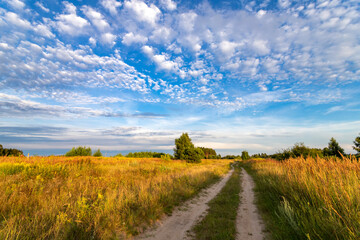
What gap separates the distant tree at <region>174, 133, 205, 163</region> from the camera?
117ft

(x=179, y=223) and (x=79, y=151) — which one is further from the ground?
(x=79, y=151)

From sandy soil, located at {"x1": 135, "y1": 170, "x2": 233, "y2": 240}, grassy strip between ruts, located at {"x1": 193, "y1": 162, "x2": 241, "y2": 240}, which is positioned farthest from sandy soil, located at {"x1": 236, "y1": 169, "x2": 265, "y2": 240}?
sandy soil, located at {"x1": 135, "y1": 170, "x2": 233, "y2": 240}

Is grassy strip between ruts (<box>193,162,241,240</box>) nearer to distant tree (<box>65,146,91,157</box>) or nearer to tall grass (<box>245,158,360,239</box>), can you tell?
tall grass (<box>245,158,360,239</box>)

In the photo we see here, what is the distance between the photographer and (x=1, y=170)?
816 centimetres

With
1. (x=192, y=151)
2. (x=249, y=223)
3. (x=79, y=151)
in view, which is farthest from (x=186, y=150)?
(x=249, y=223)

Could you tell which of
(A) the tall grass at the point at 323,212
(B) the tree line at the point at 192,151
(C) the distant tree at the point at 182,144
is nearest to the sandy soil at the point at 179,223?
(A) the tall grass at the point at 323,212

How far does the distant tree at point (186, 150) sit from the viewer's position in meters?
35.5

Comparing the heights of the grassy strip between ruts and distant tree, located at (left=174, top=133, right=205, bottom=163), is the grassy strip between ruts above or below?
below

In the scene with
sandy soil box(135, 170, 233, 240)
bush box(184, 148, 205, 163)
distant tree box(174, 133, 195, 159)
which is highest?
distant tree box(174, 133, 195, 159)

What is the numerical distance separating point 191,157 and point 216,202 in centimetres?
2773

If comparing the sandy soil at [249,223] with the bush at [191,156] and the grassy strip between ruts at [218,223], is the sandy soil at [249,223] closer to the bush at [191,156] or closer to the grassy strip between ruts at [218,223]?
the grassy strip between ruts at [218,223]

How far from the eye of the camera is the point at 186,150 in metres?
36.6

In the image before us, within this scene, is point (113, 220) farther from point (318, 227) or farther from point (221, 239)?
point (318, 227)

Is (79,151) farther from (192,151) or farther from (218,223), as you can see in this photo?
(218,223)
